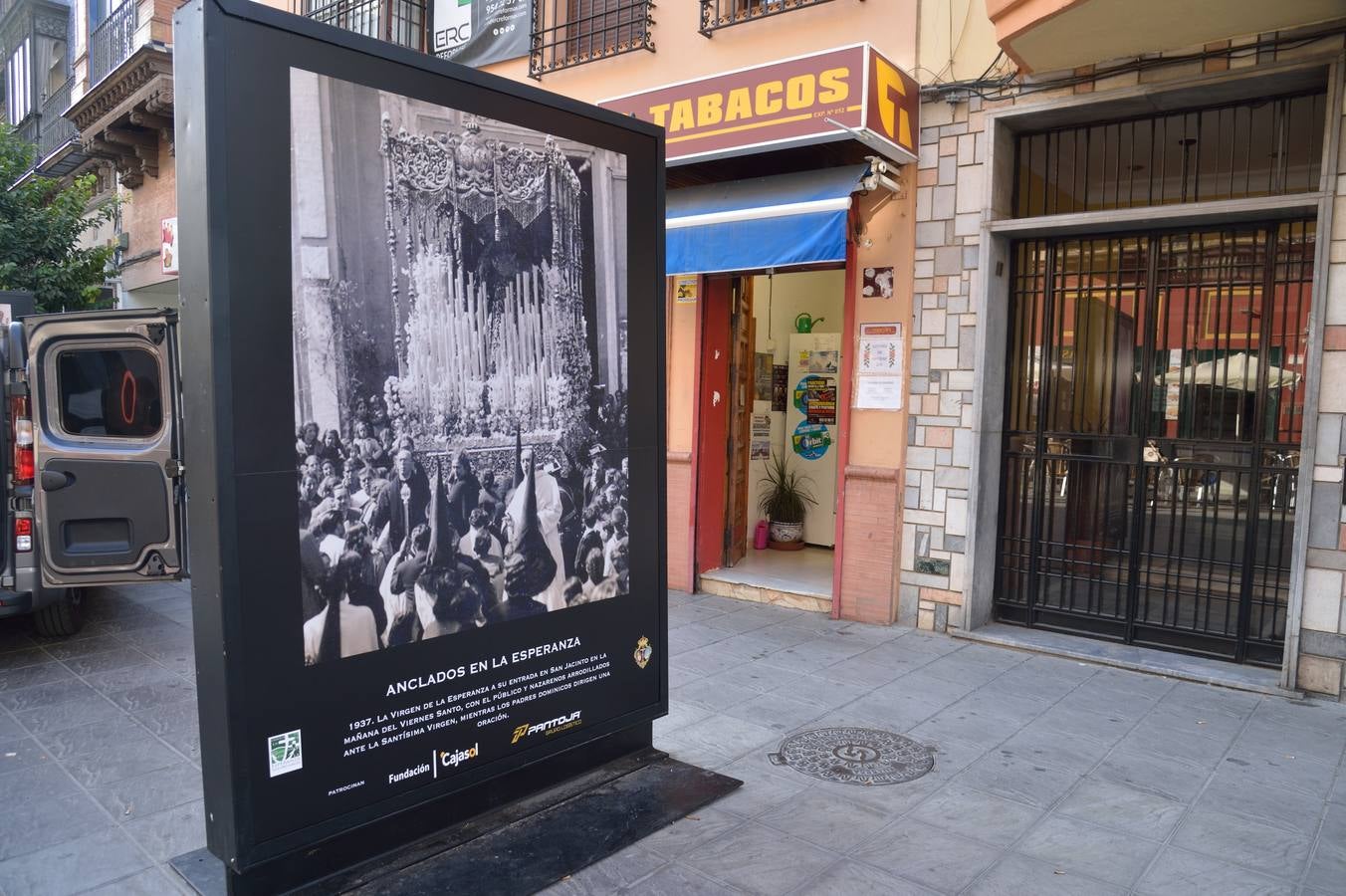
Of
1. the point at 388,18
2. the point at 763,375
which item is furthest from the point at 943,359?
the point at 388,18

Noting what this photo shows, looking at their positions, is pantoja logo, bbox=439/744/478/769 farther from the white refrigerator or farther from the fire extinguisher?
the white refrigerator

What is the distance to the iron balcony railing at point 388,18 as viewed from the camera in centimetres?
1069

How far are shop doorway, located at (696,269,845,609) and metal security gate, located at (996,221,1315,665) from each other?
78.5 inches

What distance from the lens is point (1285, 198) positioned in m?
5.61

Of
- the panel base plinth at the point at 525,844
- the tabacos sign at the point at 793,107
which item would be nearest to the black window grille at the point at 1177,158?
the tabacos sign at the point at 793,107

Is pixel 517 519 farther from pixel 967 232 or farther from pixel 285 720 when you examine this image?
pixel 967 232

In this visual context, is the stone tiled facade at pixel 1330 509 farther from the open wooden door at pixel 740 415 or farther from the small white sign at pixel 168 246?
the small white sign at pixel 168 246

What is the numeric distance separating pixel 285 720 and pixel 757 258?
491cm

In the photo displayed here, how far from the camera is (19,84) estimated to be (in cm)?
2034

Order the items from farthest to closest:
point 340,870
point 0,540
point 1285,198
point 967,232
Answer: point 967,232 → point 0,540 → point 1285,198 → point 340,870

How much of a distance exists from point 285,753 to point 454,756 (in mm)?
700

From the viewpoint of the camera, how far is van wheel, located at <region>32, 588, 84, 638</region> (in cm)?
677

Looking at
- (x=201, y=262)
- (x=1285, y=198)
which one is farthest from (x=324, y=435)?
(x=1285, y=198)

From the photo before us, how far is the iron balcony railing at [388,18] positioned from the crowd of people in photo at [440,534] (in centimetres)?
836
